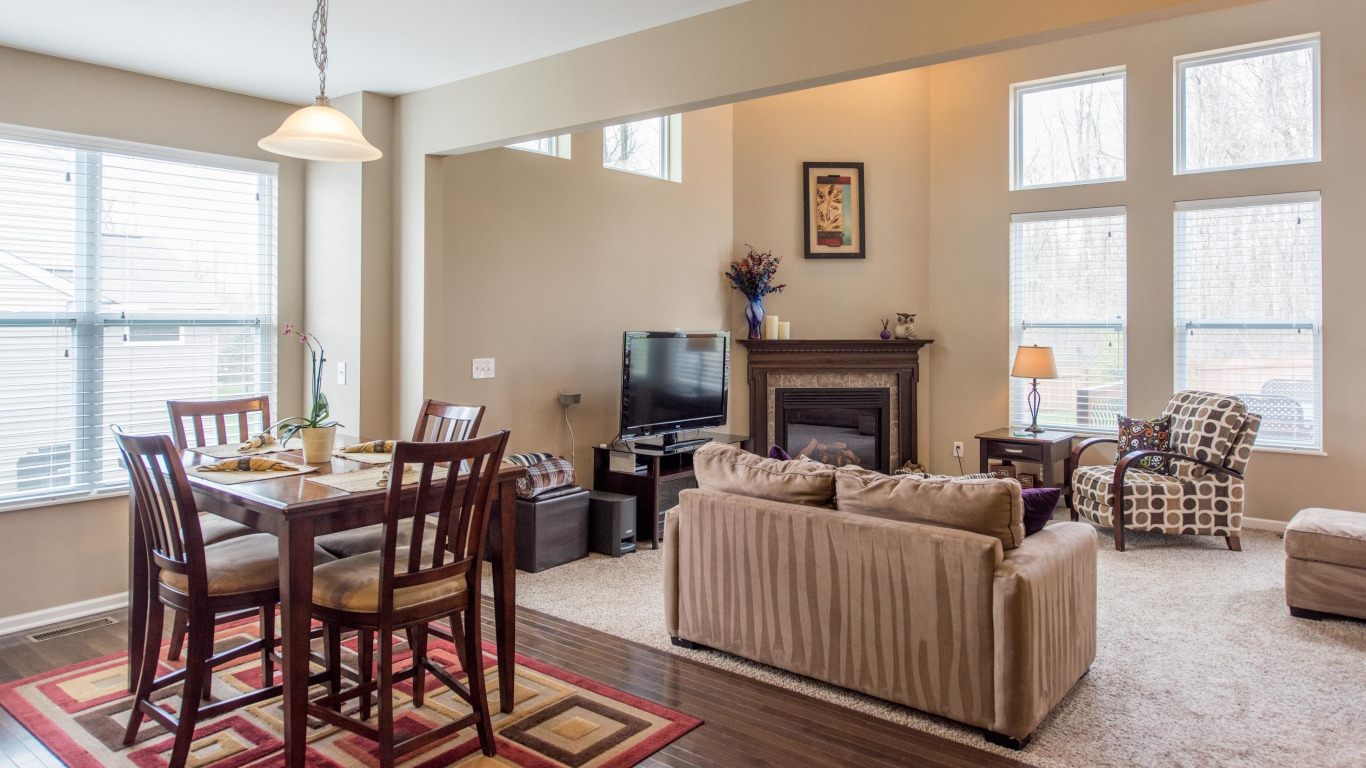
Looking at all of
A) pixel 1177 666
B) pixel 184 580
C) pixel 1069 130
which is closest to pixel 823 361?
pixel 1069 130

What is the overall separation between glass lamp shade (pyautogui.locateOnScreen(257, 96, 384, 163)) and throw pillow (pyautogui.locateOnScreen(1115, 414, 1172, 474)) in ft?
16.0

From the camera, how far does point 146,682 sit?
272cm

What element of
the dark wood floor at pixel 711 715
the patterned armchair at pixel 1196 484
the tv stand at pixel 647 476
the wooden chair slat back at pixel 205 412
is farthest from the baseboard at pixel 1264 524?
the wooden chair slat back at pixel 205 412

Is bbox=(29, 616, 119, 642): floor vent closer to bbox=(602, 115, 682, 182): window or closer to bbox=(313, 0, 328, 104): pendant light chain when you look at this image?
bbox=(313, 0, 328, 104): pendant light chain

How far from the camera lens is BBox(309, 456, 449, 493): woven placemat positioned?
2699 mm

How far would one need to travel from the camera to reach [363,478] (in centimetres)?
283

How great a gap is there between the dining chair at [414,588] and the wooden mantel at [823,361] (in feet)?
13.5

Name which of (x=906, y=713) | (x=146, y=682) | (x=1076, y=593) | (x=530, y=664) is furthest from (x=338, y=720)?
(x=1076, y=593)

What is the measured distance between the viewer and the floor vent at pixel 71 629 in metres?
3.78

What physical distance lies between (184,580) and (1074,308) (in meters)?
5.98

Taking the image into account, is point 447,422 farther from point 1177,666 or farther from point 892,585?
point 1177,666

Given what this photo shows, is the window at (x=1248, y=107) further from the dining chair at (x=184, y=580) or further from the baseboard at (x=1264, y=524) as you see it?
the dining chair at (x=184, y=580)

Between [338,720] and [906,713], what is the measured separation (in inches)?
72.4

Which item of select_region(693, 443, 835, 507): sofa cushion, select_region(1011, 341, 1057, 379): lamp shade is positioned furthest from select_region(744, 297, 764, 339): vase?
select_region(693, 443, 835, 507): sofa cushion
